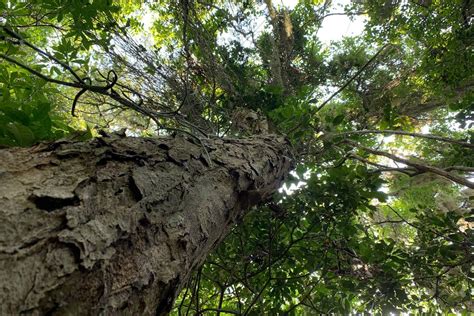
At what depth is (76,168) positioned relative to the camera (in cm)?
75

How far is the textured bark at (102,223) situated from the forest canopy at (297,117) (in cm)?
19

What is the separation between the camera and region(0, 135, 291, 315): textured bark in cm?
50

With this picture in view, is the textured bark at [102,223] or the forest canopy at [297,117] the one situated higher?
the forest canopy at [297,117]

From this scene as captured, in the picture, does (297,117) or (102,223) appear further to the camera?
(297,117)

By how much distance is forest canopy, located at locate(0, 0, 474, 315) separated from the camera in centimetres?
199

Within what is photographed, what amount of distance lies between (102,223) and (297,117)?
2.35 m

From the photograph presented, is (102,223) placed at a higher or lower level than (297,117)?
lower

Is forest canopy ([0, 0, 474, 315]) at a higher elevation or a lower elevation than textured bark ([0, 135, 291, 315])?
higher

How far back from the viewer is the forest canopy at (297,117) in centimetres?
199

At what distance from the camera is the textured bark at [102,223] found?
0.50 metres

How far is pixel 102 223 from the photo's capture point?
0.64 meters

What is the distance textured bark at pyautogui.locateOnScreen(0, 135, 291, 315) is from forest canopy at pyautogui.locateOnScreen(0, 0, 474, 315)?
0.61 ft

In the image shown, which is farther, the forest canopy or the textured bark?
the forest canopy

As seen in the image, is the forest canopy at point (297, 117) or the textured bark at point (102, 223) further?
the forest canopy at point (297, 117)
